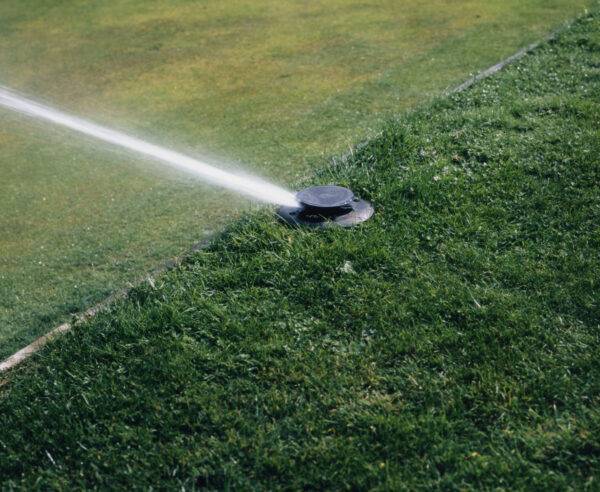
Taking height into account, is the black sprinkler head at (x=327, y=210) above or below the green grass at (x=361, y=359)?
above

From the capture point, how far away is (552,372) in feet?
9.85

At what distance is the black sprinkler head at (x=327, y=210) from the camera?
4.31 meters

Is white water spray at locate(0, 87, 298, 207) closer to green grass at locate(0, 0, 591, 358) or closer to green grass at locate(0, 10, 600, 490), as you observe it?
green grass at locate(0, 0, 591, 358)

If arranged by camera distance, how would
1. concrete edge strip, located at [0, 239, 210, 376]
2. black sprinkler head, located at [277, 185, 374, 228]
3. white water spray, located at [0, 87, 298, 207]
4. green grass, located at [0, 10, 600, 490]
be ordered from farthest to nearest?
white water spray, located at [0, 87, 298, 207]
black sprinkler head, located at [277, 185, 374, 228]
concrete edge strip, located at [0, 239, 210, 376]
green grass, located at [0, 10, 600, 490]

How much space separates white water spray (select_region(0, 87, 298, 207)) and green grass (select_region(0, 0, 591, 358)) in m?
0.16

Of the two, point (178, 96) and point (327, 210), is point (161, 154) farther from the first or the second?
point (327, 210)

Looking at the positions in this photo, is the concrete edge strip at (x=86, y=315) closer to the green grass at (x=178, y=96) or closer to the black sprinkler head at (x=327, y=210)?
the green grass at (x=178, y=96)

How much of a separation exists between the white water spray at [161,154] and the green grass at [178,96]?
0.16m

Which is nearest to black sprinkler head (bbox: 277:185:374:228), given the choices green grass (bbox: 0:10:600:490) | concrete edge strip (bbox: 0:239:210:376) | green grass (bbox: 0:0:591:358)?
green grass (bbox: 0:10:600:490)

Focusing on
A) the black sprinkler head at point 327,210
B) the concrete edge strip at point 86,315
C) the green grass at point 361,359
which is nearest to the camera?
the green grass at point 361,359

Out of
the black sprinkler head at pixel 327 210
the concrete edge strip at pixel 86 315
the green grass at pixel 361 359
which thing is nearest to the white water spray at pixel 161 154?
the black sprinkler head at pixel 327 210

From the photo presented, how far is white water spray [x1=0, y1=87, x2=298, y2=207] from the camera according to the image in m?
5.10

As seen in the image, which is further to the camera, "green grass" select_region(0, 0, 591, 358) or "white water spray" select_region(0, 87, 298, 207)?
"white water spray" select_region(0, 87, 298, 207)

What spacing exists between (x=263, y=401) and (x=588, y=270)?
1.92m
